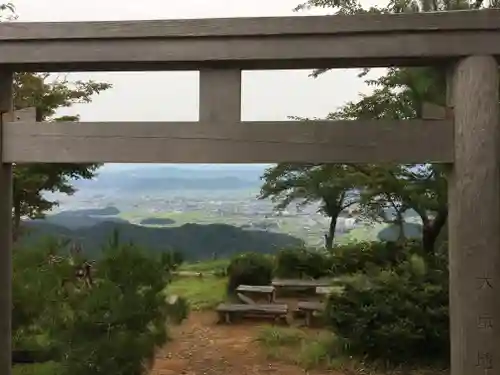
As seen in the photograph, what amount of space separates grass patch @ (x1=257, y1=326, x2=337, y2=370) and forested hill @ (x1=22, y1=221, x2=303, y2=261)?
2.86 feet

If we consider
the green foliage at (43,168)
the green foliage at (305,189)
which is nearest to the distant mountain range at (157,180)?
the green foliage at (43,168)

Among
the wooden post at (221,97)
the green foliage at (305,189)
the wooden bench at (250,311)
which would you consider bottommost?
the wooden bench at (250,311)

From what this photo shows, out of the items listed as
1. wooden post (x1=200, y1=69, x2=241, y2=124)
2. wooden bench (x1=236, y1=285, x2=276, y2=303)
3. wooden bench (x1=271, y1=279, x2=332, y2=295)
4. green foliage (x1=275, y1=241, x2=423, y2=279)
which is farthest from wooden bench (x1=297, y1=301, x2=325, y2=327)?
wooden post (x1=200, y1=69, x2=241, y2=124)

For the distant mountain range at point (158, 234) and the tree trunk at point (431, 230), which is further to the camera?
the tree trunk at point (431, 230)

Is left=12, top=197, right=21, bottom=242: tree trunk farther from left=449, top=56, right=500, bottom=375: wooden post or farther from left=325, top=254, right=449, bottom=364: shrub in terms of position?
left=449, top=56, right=500, bottom=375: wooden post

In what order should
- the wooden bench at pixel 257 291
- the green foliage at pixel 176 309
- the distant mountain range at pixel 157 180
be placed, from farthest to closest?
the wooden bench at pixel 257 291, the distant mountain range at pixel 157 180, the green foliage at pixel 176 309

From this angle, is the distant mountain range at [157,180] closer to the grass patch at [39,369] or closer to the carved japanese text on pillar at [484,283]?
the grass patch at [39,369]

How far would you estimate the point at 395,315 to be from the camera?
161 inches

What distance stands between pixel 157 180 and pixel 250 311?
1.60 meters

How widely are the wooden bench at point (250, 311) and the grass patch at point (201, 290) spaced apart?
0.32 m

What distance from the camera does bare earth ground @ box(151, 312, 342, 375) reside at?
3.99 m

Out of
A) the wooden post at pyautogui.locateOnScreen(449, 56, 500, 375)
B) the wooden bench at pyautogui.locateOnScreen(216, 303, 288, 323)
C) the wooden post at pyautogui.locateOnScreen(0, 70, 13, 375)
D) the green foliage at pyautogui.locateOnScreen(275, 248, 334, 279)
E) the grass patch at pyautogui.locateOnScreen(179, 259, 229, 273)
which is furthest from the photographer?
the green foliage at pyautogui.locateOnScreen(275, 248, 334, 279)

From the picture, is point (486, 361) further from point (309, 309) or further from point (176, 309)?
point (309, 309)

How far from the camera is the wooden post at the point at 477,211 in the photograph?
6.09 ft
